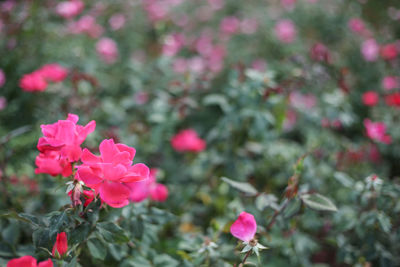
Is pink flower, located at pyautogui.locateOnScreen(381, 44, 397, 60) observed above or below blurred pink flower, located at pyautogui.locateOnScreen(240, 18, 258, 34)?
above

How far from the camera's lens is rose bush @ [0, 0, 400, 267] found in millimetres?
776

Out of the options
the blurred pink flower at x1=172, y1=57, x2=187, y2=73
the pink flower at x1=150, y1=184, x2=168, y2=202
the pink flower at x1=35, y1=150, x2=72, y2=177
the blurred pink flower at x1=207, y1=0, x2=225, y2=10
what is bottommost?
the blurred pink flower at x1=172, y1=57, x2=187, y2=73

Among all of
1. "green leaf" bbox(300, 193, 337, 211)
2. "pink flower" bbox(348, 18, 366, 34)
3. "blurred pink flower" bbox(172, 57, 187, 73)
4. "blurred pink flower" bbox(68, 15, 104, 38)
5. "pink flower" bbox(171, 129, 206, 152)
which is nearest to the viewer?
"green leaf" bbox(300, 193, 337, 211)

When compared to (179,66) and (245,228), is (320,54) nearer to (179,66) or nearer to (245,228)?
(179,66)

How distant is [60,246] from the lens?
0.69m

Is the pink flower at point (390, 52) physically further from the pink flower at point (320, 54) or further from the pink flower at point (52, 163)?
the pink flower at point (52, 163)

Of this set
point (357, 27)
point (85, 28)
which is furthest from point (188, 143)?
point (357, 27)

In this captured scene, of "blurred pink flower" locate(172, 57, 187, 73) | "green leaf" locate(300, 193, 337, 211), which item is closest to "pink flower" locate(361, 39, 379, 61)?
"blurred pink flower" locate(172, 57, 187, 73)

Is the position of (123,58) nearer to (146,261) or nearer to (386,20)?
(146,261)

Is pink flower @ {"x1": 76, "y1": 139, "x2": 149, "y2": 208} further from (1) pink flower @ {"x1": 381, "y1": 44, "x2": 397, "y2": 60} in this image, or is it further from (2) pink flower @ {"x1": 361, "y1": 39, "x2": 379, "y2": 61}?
(2) pink flower @ {"x1": 361, "y1": 39, "x2": 379, "y2": 61}

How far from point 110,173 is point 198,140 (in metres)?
1.01

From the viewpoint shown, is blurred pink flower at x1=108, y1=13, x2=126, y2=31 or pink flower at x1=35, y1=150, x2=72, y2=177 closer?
pink flower at x1=35, y1=150, x2=72, y2=177

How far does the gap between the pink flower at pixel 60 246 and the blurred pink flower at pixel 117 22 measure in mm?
2503

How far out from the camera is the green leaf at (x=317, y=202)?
878 mm
